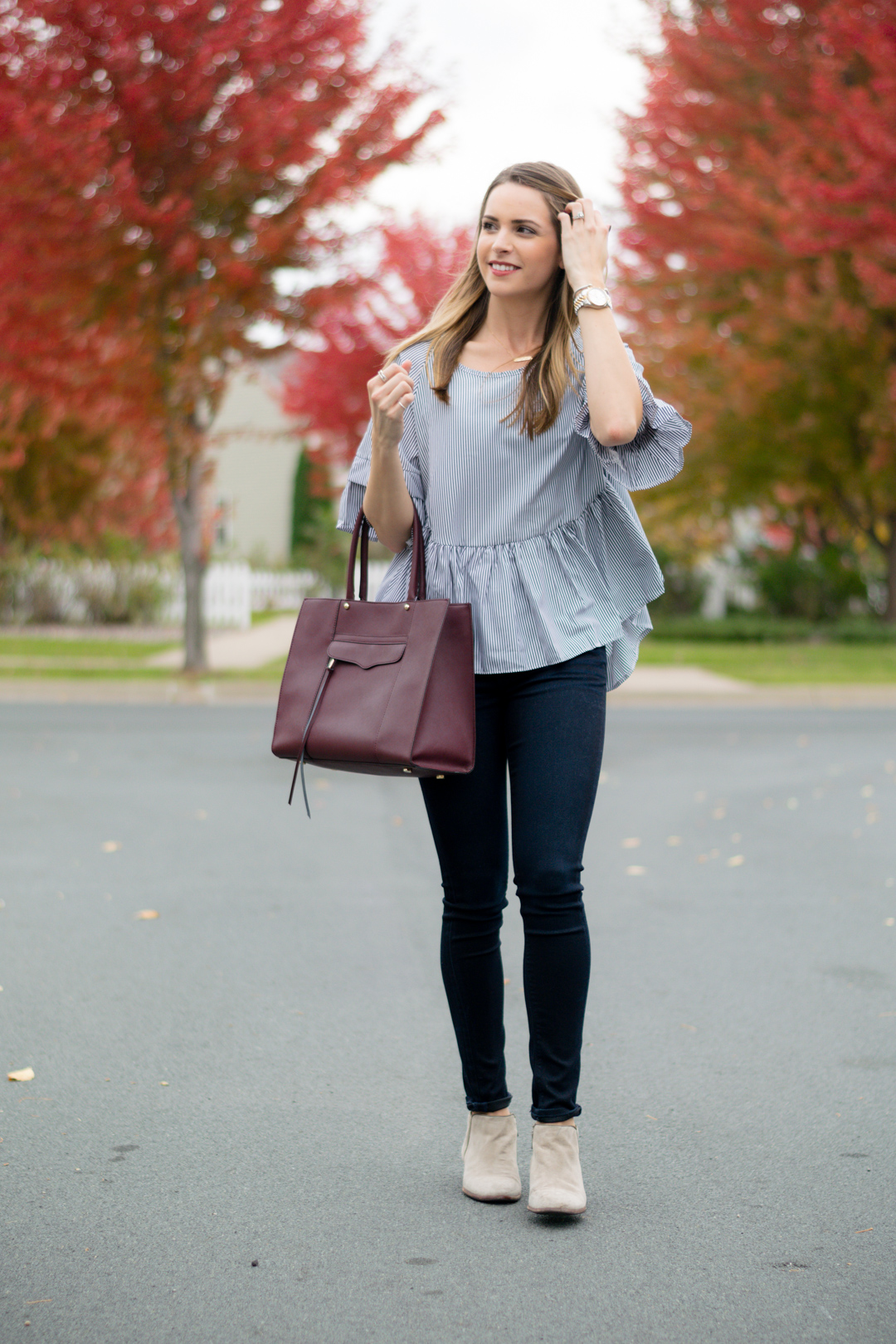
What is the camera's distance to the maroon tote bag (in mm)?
2762

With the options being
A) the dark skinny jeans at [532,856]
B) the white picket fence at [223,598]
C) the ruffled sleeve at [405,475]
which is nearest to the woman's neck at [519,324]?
the ruffled sleeve at [405,475]

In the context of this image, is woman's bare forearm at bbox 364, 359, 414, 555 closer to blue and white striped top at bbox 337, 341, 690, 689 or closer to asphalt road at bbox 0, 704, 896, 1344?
blue and white striped top at bbox 337, 341, 690, 689

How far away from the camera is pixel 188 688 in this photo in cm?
1413

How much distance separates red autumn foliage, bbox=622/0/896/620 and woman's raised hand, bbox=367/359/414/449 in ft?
47.9

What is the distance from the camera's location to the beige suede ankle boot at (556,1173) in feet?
9.31

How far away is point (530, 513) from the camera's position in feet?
9.74

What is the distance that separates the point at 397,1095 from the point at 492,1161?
2.17 ft

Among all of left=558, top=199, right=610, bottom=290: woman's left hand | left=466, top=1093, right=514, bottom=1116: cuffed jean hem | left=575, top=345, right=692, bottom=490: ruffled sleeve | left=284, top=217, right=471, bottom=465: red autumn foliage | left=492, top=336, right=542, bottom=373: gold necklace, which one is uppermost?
left=284, top=217, right=471, bottom=465: red autumn foliage

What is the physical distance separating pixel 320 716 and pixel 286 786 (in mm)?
5840

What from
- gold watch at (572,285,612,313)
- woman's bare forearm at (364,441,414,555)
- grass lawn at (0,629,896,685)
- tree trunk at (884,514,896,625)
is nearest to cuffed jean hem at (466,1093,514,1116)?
woman's bare forearm at (364,441,414,555)

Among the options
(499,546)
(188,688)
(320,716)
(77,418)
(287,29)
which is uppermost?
(287,29)

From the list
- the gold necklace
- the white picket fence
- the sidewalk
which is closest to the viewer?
the gold necklace

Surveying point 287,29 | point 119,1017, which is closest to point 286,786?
point 119,1017

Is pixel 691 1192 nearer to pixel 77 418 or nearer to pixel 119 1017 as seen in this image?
pixel 119 1017
